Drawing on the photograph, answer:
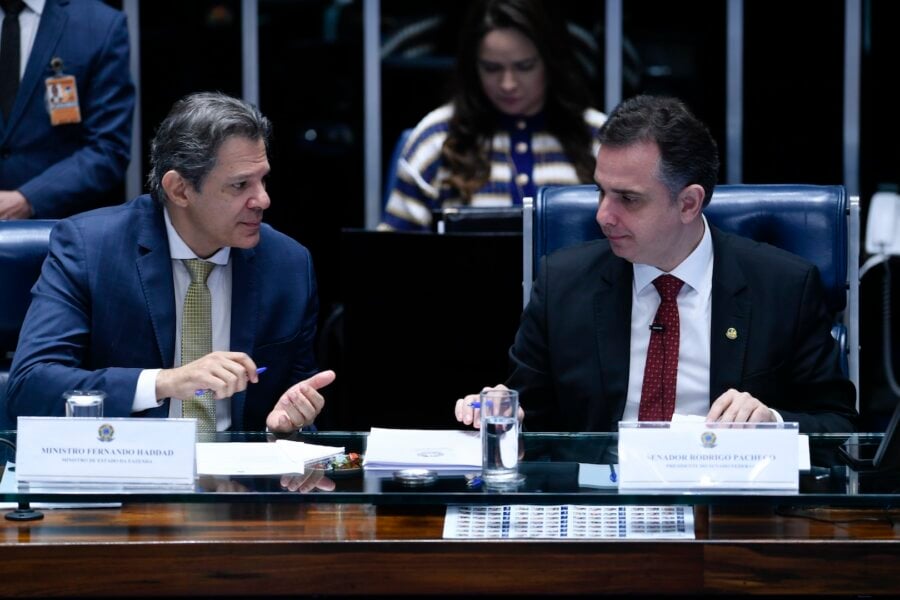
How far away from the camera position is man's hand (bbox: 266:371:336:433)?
258 centimetres

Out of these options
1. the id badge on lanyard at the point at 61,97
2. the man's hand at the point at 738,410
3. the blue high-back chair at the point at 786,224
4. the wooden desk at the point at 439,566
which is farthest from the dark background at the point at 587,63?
the wooden desk at the point at 439,566

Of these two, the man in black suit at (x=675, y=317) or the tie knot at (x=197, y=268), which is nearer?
the man in black suit at (x=675, y=317)

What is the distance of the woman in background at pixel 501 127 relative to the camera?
425cm

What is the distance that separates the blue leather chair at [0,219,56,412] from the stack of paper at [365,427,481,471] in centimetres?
104

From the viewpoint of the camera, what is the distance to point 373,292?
3.73m

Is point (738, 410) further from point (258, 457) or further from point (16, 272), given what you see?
point (16, 272)

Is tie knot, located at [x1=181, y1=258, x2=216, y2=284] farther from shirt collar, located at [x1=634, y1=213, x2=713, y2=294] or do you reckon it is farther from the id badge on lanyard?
the id badge on lanyard

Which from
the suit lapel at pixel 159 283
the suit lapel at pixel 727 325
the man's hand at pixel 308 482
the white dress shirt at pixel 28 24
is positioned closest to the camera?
the man's hand at pixel 308 482

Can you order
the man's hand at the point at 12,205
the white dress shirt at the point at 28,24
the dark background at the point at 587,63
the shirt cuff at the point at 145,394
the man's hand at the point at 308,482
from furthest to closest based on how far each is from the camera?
the dark background at the point at 587,63 → the white dress shirt at the point at 28,24 → the man's hand at the point at 12,205 → the shirt cuff at the point at 145,394 → the man's hand at the point at 308,482

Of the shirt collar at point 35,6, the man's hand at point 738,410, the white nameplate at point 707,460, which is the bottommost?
the white nameplate at point 707,460

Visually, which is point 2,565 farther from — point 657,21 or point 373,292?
point 657,21

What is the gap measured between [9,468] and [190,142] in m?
1.03

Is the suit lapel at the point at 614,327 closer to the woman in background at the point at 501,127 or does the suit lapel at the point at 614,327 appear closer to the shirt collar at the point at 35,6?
the woman in background at the point at 501,127

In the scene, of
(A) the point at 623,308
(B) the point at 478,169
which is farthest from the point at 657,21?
(A) the point at 623,308
